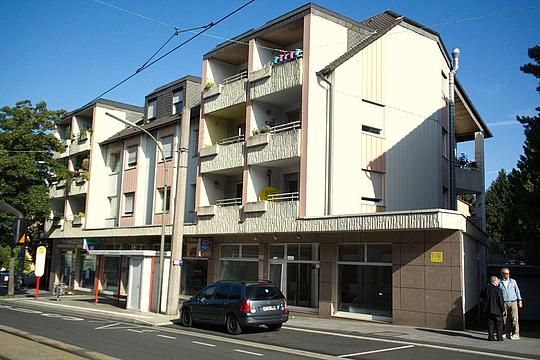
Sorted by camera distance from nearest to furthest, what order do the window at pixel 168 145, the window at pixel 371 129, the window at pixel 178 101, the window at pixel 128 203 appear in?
the window at pixel 371 129, the window at pixel 168 145, the window at pixel 178 101, the window at pixel 128 203

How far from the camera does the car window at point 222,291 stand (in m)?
17.8

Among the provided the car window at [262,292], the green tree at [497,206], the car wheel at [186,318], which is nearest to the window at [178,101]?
the car wheel at [186,318]

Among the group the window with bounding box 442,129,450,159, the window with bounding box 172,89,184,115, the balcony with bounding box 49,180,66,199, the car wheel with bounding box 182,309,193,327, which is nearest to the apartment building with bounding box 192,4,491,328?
the window with bounding box 442,129,450,159

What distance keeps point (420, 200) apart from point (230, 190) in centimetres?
934

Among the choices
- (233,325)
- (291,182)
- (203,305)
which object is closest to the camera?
(233,325)

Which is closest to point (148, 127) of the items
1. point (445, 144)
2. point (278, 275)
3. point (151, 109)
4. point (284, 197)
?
point (151, 109)

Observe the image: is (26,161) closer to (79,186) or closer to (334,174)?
(79,186)

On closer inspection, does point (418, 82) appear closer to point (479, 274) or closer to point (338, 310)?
point (479, 274)

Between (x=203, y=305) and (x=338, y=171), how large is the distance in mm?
7784

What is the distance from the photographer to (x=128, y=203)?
35.2 m

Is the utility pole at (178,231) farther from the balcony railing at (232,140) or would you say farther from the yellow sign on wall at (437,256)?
the yellow sign on wall at (437,256)

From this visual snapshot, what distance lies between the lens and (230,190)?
2841cm

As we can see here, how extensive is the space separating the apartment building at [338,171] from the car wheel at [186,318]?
5060mm

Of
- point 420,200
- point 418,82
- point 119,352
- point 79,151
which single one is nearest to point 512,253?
point 420,200
